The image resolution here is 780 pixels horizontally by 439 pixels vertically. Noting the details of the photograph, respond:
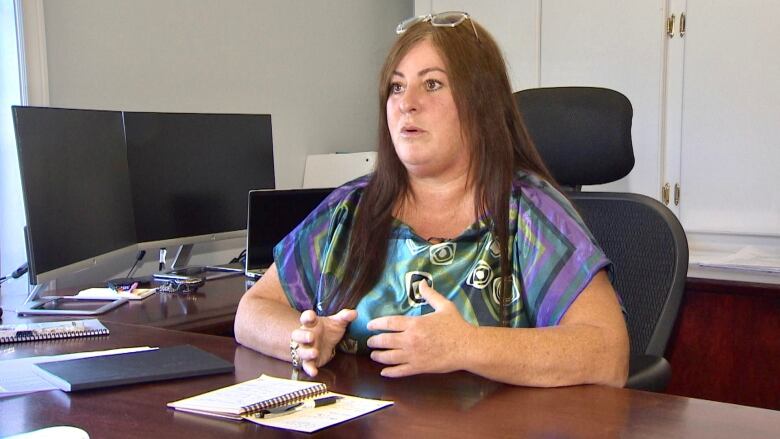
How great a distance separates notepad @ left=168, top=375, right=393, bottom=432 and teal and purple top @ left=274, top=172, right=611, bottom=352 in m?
0.38

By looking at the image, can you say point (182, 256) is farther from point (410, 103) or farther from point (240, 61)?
point (410, 103)

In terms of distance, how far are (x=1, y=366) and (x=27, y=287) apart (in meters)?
1.19

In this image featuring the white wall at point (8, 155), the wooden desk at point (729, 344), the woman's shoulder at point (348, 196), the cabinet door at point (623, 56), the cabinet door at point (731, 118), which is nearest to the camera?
the woman's shoulder at point (348, 196)

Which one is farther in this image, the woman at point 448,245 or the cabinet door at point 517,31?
the cabinet door at point 517,31

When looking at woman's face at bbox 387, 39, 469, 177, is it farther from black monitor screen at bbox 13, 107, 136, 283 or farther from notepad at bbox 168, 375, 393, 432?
black monitor screen at bbox 13, 107, 136, 283

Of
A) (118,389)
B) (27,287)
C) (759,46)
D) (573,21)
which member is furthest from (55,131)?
(759,46)

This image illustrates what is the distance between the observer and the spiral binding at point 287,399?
3.51 ft

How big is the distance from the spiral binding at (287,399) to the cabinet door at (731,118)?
8.56ft

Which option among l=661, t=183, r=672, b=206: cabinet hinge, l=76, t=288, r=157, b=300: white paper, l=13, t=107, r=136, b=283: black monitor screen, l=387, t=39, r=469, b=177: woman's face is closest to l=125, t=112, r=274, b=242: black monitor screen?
l=13, t=107, r=136, b=283: black monitor screen

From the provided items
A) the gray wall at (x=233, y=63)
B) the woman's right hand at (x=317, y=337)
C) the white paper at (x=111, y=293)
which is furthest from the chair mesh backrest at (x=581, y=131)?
the gray wall at (x=233, y=63)

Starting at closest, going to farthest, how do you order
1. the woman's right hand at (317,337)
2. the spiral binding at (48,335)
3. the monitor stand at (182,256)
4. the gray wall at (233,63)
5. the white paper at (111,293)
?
the woman's right hand at (317,337) → the spiral binding at (48,335) → the white paper at (111,293) → the gray wall at (233,63) → the monitor stand at (182,256)

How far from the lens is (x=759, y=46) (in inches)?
126

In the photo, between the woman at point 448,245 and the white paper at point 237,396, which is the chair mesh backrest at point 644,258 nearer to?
the woman at point 448,245

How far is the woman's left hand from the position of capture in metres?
1.23
